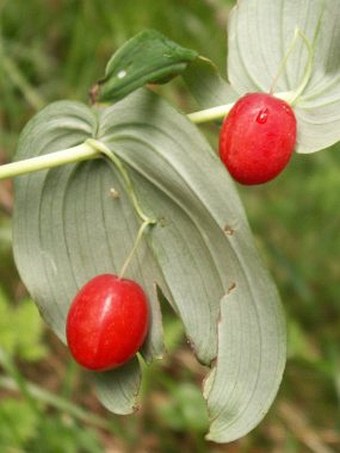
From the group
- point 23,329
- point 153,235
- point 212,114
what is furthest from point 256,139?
point 23,329

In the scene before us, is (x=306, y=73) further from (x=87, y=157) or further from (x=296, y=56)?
(x=87, y=157)

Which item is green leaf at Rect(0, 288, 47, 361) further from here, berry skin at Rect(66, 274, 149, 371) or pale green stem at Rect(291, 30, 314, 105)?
pale green stem at Rect(291, 30, 314, 105)

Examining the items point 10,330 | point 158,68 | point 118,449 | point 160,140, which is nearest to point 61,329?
point 160,140

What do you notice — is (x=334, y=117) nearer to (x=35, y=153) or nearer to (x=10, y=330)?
(x=35, y=153)

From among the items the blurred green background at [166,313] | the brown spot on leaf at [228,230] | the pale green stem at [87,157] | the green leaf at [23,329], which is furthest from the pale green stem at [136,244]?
the green leaf at [23,329]

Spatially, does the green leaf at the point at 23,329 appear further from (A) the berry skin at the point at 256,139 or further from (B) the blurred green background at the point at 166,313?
(A) the berry skin at the point at 256,139

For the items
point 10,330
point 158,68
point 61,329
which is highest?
point 158,68
